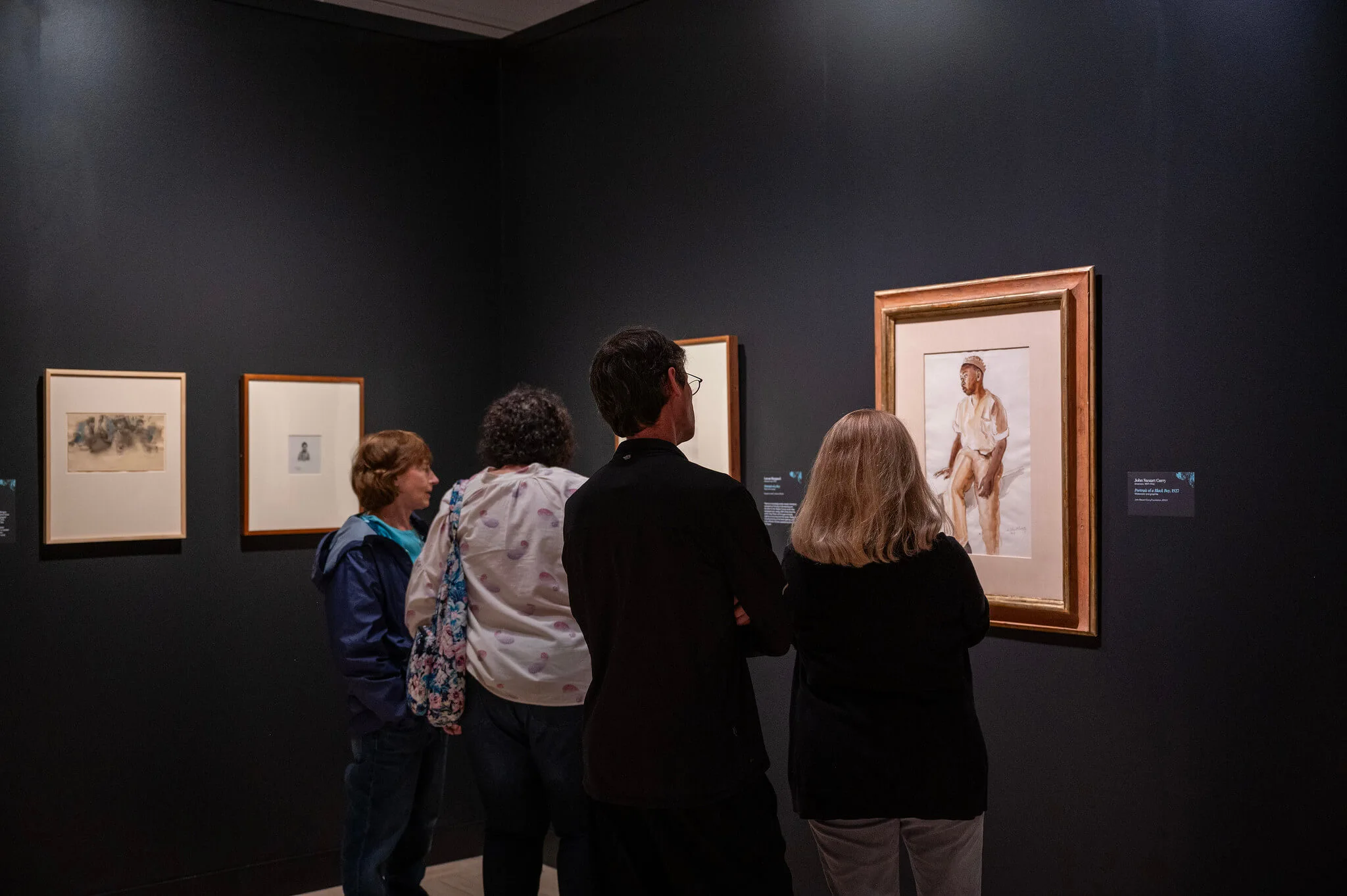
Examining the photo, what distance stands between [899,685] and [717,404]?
6.45 ft

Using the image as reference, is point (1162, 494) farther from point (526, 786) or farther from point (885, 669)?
point (526, 786)

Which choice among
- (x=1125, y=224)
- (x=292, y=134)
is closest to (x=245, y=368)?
(x=292, y=134)

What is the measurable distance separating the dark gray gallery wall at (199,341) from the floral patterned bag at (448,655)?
1788 mm

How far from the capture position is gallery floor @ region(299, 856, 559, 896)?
4.79 meters

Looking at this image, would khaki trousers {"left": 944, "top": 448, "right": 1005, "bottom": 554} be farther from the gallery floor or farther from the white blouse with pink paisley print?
the gallery floor

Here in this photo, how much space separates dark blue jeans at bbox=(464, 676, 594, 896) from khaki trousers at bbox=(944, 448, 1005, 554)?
1.31m

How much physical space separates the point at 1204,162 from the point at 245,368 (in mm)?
3548

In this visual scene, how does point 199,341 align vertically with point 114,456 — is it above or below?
above

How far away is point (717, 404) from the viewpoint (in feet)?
14.4

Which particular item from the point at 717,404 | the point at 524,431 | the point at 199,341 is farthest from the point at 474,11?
the point at 524,431

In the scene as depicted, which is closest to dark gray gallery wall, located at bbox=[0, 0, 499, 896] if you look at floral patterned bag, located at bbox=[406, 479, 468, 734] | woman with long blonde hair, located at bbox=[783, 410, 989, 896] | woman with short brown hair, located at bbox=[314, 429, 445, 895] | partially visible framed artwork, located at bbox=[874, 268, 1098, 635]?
woman with short brown hair, located at bbox=[314, 429, 445, 895]

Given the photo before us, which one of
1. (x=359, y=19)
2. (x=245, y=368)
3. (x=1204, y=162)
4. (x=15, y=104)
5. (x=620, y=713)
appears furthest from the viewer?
(x=359, y=19)

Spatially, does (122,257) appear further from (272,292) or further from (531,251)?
(531,251)

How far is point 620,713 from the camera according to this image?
7.90ft
